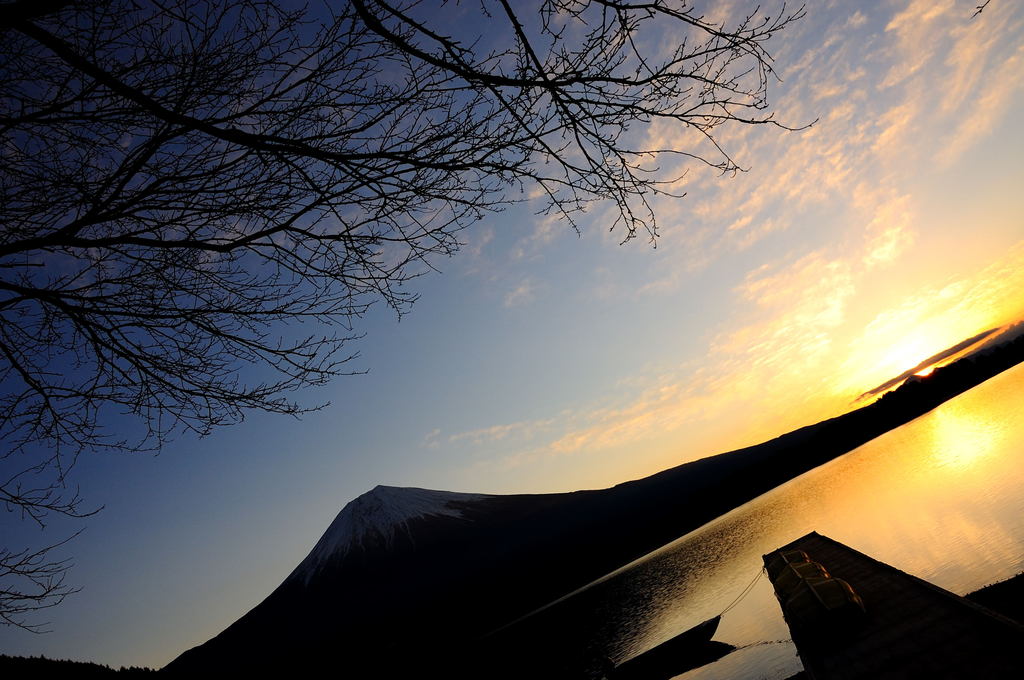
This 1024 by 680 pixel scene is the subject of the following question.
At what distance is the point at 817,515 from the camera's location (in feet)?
176

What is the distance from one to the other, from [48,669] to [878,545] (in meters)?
43.4

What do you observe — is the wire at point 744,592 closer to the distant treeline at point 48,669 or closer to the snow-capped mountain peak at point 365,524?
the distant treeline at point 48,669

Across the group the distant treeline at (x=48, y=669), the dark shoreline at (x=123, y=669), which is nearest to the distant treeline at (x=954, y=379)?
the dark shoreline at (x=123, y=669)

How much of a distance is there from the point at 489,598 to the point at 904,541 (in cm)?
9806

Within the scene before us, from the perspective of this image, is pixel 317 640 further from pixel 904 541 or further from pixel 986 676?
pixel 986 676

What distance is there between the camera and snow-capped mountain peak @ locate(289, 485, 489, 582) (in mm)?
179000

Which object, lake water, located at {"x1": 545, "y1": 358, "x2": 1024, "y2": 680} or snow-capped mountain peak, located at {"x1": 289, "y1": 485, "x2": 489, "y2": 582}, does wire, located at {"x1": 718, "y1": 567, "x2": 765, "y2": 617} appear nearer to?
lake water, located at {"x1": 545, "y1": 358, "x2": 1024, "y2": 680}

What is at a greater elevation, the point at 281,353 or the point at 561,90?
the point at 561,90

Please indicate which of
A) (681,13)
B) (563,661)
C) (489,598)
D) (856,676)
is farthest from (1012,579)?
(489,598)

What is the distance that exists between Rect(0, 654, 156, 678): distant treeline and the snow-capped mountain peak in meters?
→ 153

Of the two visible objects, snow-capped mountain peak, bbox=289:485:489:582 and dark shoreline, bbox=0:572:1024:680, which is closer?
dark shoreline, bbox=0:572:1024:680

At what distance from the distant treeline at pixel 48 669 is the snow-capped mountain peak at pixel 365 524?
503ft

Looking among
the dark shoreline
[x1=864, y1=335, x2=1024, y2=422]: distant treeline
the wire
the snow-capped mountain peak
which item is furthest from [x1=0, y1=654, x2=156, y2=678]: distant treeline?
[x1=864, y1=335, x2=1024, y2=422]: distant treeline

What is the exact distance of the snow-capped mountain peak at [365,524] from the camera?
587 ft
